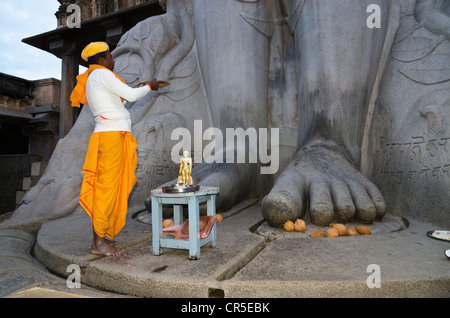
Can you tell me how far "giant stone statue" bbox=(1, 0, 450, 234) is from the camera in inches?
67.2

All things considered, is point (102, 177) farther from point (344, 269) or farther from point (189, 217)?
point (344, 269)

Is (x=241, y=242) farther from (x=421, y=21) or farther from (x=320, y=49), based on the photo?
(x=421, y=21)

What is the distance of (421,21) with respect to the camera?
2.05 m

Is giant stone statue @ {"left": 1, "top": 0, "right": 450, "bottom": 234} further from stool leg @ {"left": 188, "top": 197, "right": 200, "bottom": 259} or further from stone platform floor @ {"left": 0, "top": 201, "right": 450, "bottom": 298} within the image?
stool leg @ {"left": 188, "top": 197, "right": 200, "bottom": 259}

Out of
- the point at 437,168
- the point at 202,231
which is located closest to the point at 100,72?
the point at 202,231

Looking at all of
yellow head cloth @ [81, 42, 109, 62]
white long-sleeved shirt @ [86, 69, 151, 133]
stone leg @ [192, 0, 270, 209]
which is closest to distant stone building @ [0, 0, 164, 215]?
stone leg @ [192, 0, 270, 209]

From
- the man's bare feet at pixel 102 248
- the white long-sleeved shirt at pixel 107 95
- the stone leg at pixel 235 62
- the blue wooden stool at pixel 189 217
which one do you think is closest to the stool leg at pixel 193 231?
the blue wooden stool at pixel 189 217

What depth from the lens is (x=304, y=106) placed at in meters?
2.15

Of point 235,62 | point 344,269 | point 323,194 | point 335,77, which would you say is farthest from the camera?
point 235,62

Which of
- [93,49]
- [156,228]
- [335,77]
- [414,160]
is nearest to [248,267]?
[156,228]

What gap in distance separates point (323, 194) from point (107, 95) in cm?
102

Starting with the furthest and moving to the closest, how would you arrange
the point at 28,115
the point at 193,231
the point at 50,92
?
the point at 50,92, the point at 28,115, the point at 193,231

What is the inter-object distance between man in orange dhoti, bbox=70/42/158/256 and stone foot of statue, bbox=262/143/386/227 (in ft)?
2.15

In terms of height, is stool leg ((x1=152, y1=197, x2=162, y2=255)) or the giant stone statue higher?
the giant stone statue
